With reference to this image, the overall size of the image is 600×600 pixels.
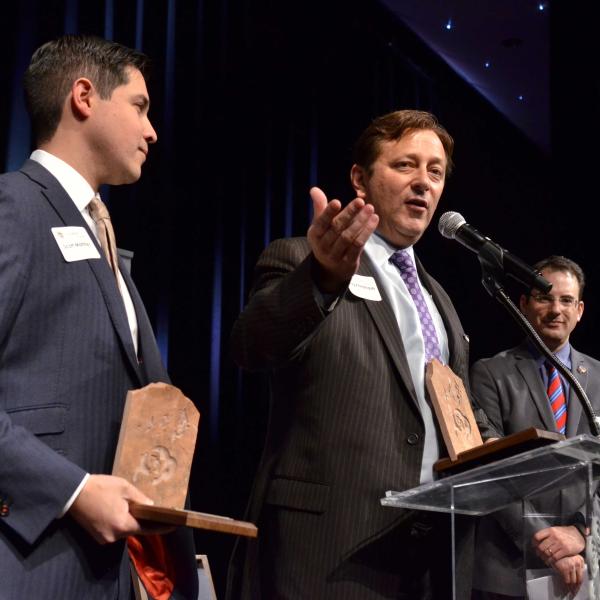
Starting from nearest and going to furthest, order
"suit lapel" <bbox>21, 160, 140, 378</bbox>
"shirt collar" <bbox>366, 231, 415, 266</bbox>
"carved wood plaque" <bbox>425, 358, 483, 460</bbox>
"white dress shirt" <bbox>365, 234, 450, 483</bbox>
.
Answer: "suit lapel" <bbox>21, 160, 140, 378</bbox>
"carved wood plaque" <bbox>425, 358, 483, 460</bbox>
"white dress shirt" <bbox>365, 234, 450, 483</bbox>
"shirt collar" <bbox>366, 231, 415, 266</bbox>

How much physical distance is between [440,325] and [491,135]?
4.52 metres

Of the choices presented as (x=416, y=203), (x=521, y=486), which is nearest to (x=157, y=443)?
(x=521, y=486)

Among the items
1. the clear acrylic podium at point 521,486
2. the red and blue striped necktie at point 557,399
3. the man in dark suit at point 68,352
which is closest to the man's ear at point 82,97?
the man in dark suit at point 68,352

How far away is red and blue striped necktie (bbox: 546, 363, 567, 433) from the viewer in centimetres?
360

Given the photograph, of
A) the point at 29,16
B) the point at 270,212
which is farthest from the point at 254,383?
the point at 29,16

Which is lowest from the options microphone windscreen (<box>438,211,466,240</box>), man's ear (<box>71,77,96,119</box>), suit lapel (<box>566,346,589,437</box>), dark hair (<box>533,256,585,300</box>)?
suit lapel (<box>566,346,589,437</box>)

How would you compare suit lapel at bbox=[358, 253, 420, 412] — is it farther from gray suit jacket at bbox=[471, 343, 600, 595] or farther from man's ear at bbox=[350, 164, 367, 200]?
gray suit jacket at bbox=[471, 343, 600, 595]

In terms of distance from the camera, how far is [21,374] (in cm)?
140

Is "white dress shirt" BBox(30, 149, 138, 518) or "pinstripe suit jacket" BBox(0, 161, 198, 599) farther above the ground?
"white dress shirt" BBox(30, 149, 138, 518)

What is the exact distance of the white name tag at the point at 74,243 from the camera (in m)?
1.51

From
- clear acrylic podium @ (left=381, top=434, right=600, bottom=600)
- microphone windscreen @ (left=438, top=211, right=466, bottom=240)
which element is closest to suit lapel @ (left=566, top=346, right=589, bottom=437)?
microphone windscreen @ (left=438, top=211, right=466, bottom=240)

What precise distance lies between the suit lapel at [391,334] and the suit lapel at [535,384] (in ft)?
5.73

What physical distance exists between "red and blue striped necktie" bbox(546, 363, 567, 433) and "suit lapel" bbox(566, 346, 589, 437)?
34mm

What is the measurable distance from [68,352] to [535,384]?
2587 millimetres
